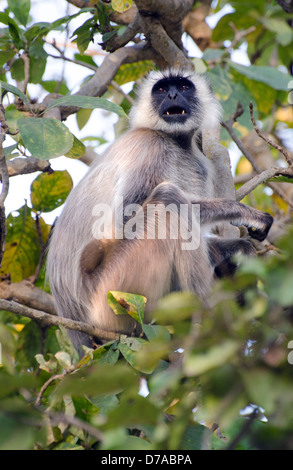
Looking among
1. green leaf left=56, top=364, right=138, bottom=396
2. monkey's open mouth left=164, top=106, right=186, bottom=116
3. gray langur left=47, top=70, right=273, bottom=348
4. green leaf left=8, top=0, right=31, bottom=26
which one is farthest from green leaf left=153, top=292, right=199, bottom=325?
green leaf left=8, top=0, right=31, bottom=26

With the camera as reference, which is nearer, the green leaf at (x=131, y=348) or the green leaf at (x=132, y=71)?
the green leaf at (x=131, y=348)

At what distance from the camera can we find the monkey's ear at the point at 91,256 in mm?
3752

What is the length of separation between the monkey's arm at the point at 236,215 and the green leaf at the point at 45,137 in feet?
3.87

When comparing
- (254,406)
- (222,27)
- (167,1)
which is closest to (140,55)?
(167,1)

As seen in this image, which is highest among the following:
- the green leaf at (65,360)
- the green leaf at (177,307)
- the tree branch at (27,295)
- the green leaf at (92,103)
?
the green leaf at (92,103)

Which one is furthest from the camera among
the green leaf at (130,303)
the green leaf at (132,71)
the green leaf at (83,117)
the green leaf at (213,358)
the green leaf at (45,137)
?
the green leaf at (132,71)

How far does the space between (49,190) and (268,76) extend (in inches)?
79.9

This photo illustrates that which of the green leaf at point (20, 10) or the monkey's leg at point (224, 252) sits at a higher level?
the green leaf at point (20, 10)

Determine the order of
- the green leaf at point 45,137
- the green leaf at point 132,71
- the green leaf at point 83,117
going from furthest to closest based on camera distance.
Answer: the green leaf at point 132,71 → the green leaf at point 83,117 → the green leaf at point 45,137

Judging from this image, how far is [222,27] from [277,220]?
2.15m

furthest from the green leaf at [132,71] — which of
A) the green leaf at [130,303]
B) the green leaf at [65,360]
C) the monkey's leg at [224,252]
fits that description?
the green leaf at [65,360]

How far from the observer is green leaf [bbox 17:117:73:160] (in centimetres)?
280

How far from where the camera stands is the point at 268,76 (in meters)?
4.69
